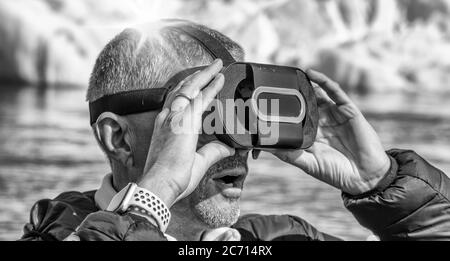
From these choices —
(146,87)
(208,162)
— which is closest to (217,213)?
(208,162)

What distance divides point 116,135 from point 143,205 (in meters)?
0.30

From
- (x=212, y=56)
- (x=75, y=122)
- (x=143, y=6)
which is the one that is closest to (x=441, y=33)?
(x=75, y=122)

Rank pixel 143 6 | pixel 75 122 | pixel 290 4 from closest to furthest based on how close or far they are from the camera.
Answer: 1. pixel 143 6
2. pixel 75 122
3. pixel 290 4

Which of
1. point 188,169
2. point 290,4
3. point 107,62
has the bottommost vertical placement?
point 290,4

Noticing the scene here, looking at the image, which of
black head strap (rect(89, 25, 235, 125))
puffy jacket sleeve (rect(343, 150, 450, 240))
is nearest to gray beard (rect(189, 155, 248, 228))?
black head strap (rect(89, 25, 235, 125))

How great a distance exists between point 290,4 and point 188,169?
4.92m

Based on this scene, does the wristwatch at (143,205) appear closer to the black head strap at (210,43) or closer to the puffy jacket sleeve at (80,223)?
the puffy jacket sleeve at (80,223)

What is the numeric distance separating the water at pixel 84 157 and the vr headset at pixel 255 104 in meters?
1.44

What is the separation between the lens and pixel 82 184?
137 inches

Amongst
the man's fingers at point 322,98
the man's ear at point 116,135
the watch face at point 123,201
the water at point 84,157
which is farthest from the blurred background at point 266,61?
the watch face at point 123,201

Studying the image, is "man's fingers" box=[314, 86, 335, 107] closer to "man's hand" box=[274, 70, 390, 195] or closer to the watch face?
"man's hand" box=[274, 70, 390, 195]

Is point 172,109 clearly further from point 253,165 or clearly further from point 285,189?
point 253,165

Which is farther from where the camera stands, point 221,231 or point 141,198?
point 221,231

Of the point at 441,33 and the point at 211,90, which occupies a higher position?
the point at 211,90
